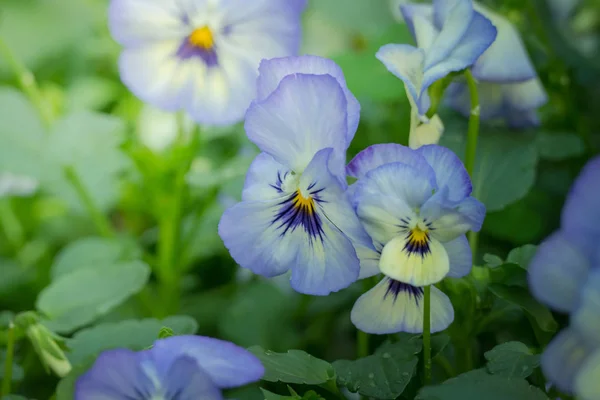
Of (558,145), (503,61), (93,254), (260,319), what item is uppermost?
(503,61)

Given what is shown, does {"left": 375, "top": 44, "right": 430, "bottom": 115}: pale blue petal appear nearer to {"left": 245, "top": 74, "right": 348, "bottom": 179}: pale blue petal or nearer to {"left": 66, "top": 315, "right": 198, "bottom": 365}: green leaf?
{"left": 245, "top": 74, "right": 348, "bottom": 179}: pale blue petal

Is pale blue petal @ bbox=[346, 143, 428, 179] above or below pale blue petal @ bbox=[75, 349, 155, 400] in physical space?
above

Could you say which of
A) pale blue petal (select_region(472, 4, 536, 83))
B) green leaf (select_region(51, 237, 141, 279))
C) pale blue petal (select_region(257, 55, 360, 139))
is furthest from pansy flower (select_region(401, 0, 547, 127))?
green leaf (select_region(51, 237, 141, 279))

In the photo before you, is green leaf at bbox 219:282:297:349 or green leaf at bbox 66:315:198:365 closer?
green leaf at bbox 66:315:198:365

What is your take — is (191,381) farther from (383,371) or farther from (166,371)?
(383,371)

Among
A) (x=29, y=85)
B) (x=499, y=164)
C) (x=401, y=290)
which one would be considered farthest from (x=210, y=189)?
(x=401, y=290)

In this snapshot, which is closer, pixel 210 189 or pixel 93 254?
pixel 93 254
